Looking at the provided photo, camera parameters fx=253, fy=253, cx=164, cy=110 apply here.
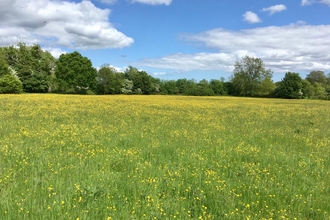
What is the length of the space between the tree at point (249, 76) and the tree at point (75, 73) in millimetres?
57479

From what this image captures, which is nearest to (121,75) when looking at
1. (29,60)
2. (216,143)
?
(29,60)

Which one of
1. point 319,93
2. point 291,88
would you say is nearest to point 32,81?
point 291,88

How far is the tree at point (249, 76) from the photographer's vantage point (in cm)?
10264

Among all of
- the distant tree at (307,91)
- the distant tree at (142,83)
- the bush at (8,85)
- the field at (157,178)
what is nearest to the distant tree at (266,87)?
the distant tree at (307,91)

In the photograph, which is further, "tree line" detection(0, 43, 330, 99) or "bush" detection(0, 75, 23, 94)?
"tree line" detection(0, 43, 330, 99)

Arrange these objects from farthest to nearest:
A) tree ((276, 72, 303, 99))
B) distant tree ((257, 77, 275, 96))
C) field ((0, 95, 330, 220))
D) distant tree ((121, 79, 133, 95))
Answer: distant tree ((257, 77, 275, 96)), distant tree ((121, 79, 133, 95)), tree ((276, 72, 303, 99)), field ((0, 95, 330, 220))

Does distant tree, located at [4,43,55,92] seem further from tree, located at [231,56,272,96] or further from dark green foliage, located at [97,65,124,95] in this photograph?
tree, located at [231,56,272,96]

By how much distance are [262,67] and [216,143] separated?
104m

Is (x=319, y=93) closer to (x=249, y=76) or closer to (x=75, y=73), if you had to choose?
(x=249, y=76)

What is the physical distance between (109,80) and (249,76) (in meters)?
57.2

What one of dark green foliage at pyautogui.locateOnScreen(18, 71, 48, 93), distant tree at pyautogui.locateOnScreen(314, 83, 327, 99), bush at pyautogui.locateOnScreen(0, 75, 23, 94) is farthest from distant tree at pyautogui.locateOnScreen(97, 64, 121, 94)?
distant tree at pyautogui.locateOnScreen(314, 83, 327, 99)

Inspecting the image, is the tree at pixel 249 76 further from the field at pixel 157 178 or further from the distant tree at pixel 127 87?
the field at pixel 157 178

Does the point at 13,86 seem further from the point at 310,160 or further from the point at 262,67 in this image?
the point at 262,67

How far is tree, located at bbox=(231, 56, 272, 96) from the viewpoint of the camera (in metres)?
103
